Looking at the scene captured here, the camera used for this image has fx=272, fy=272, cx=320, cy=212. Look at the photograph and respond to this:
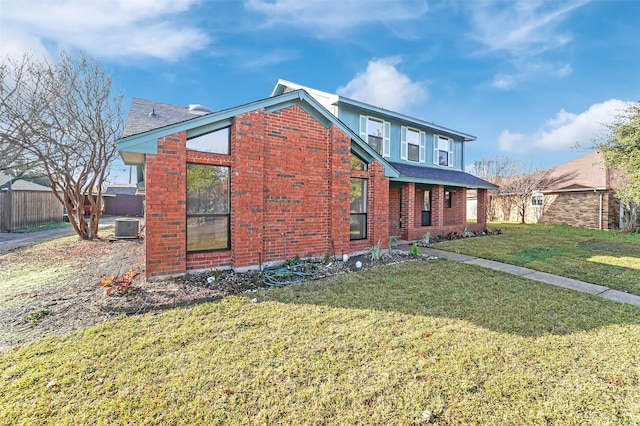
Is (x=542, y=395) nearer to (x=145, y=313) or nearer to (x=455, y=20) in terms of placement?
(x=145, y=313)

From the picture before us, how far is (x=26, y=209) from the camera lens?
638 inches

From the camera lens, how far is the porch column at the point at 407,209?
11.9 metres

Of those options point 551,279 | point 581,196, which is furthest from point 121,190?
point 581,196

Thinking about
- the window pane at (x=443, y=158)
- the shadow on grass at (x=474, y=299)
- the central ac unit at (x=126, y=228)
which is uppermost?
the window pane at (x=443, y=158)

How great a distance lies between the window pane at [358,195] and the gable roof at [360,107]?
4378 millimetres

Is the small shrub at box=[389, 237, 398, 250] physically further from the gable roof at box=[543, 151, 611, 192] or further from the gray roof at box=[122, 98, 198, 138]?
the gable roof at box=[543, 151, 611, 192]

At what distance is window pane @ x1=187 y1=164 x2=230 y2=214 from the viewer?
19.6 feet

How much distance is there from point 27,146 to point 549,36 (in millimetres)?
20356

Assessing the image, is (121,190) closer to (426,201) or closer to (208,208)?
(208,208)

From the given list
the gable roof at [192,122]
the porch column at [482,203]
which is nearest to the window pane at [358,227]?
the gable roof at [192,122]

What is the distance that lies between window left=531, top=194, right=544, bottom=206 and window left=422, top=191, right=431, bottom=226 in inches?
530

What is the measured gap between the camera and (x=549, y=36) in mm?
9844

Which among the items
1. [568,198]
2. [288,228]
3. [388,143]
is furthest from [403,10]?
[568,198]

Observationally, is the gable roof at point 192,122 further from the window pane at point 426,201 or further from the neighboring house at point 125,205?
the neighboring house at point 125,205
